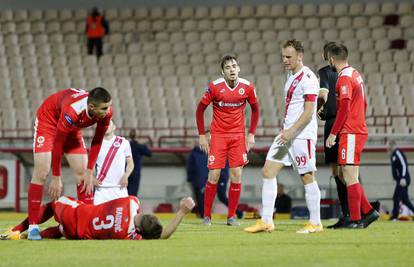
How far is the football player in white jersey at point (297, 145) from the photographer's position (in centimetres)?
1083

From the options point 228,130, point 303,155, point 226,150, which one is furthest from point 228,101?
point 303,155

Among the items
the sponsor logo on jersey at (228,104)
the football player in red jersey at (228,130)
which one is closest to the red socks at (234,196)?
the football player in red jersey at (228,130)

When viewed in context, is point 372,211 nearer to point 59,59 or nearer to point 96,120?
point 96,120

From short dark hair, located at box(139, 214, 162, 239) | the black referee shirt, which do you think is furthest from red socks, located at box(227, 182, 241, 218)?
short dark hair, located at box(139, 214, 162, 239)

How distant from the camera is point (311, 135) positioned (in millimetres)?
10906

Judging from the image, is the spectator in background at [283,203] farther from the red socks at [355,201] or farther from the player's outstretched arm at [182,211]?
the player's outstretched arm at [182,211]

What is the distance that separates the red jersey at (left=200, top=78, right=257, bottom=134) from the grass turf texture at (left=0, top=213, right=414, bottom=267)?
11.1 ft

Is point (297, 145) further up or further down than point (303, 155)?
further up

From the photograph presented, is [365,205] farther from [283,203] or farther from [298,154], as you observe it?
[283,203]

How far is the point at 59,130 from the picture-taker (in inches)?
396

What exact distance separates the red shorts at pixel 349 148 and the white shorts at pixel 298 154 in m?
0.82

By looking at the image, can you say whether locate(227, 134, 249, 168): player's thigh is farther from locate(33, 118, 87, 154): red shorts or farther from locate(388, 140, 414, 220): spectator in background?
locate(388, 140, 414, 220): spectator in background

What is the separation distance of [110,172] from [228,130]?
172cm

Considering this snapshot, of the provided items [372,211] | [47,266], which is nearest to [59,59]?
[372,211]
